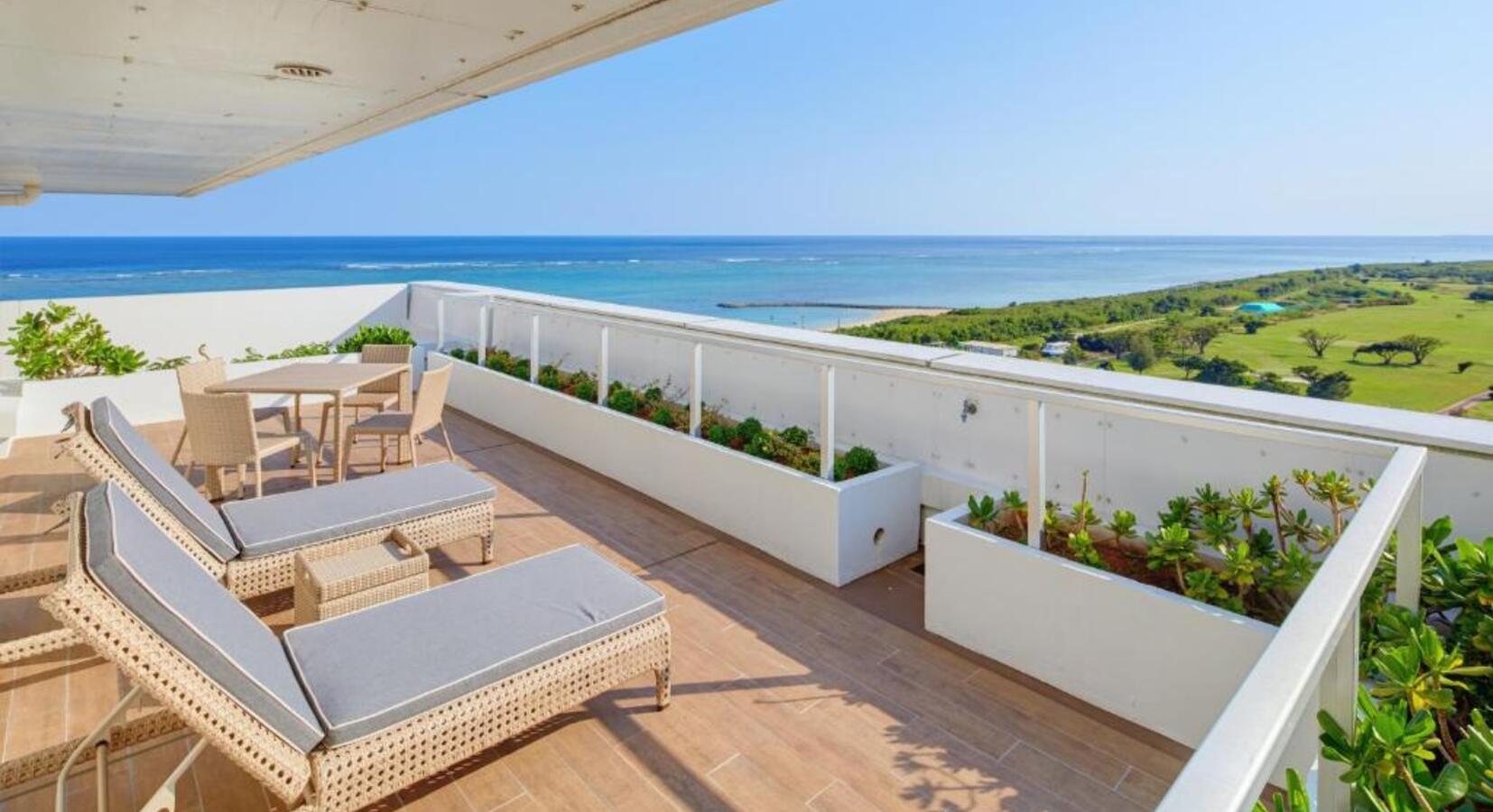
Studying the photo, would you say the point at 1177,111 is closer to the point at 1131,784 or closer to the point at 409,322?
the point at 409,322

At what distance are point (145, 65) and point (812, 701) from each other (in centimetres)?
352

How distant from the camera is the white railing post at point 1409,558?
172cm

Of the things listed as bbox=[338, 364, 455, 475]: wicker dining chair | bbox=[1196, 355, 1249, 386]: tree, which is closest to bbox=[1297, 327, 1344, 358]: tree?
bbox=[1196, 355, 1249, 386]: tree

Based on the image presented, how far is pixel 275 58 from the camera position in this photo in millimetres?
2854

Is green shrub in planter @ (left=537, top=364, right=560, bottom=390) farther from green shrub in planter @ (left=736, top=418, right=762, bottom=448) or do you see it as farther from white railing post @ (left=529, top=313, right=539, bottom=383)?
green shrub in planter @ (left=736, top=418, right=762, bottom=448)

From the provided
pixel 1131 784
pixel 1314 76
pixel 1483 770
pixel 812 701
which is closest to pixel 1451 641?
pixel 1131 784

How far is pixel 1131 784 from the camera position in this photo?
217cm

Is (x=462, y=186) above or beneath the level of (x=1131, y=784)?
above

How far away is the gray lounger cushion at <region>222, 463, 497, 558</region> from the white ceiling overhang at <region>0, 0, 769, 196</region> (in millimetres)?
1823

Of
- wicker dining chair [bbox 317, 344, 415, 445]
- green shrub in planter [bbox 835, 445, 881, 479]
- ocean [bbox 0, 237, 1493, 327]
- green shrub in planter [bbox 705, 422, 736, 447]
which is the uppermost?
ocean [bbox 0, 237, 1493, 327]

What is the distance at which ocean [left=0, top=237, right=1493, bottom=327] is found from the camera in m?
39.5

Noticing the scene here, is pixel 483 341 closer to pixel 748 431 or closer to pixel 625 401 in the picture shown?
pixel 625 401

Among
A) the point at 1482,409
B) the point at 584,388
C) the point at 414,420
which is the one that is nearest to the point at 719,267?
the point at 1482,409

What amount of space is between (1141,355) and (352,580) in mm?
12854
